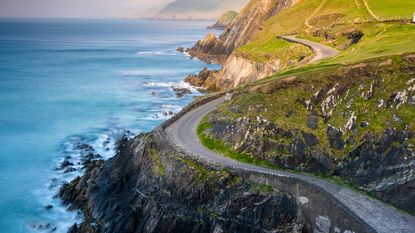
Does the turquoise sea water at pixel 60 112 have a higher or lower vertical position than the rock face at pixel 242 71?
lower

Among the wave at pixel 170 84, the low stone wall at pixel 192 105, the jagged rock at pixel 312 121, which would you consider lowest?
the wave at pixel 170 84

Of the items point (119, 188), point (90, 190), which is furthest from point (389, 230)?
point (90, 190)

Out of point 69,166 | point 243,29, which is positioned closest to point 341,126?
point 69,166

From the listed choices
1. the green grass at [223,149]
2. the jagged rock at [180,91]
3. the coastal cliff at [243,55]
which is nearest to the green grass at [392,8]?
the coastal cliff at [243,55]

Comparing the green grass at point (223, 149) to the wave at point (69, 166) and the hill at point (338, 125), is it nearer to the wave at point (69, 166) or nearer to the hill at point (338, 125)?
the hill at point (338, 125)

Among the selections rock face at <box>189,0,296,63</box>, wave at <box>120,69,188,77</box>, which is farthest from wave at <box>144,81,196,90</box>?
rock face at <box>189,0,296,63</box>

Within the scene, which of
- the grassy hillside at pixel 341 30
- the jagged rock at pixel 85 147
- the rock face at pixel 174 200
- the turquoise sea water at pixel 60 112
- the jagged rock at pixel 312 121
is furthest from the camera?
the jagged rock at pixel 85 147

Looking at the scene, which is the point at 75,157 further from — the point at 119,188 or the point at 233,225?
the point at 233,225
